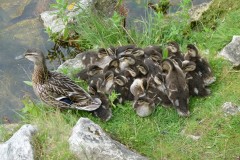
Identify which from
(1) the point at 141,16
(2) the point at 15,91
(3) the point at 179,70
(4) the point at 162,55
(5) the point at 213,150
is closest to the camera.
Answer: (5) the point at 213,150

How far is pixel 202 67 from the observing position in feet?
20.0

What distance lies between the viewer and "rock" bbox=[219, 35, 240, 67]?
6438 millimetres

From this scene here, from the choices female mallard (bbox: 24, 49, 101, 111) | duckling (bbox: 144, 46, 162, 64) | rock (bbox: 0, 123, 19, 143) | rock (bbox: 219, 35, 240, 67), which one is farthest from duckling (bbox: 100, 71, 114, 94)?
rock (bbox: 219, 35, 240, 67)

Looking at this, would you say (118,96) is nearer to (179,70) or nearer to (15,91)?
(179,70)

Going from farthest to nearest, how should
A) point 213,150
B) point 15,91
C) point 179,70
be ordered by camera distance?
1. point 15,91
2. point 179,70
3. point 213,150

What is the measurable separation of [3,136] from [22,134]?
25.2 inches

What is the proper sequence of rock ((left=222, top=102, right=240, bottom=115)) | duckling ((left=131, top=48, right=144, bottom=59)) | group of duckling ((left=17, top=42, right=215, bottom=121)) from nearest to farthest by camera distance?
rock ((left=222, top=102, right=240, bottom=115)) → group of duckling ((left=17, top=42, right=215, bottom=121)) → duckling ((left=131, top=48, right=144, bottom=59))

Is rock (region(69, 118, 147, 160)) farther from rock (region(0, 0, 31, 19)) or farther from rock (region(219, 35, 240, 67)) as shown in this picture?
rock (region(0, 0, 31, 19))

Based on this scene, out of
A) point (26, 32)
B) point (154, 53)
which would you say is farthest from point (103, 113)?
point (26, 32)

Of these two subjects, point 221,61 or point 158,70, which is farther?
point 221,61

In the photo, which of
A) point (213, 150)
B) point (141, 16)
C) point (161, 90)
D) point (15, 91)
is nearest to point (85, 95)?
point (161, 90)

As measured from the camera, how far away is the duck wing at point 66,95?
5.91 m

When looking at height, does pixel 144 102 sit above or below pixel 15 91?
above

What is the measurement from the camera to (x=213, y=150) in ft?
17.6
